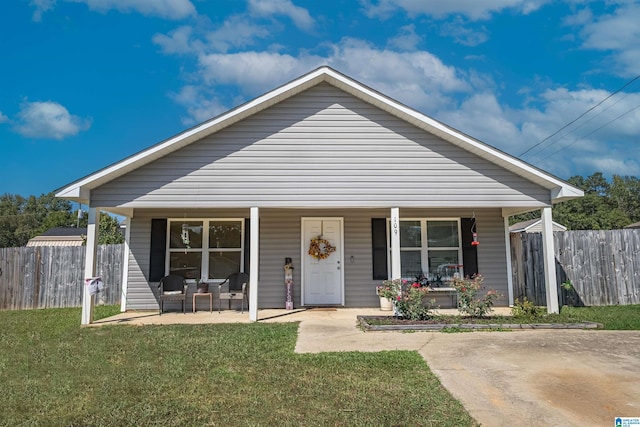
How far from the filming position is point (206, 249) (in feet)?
32.3

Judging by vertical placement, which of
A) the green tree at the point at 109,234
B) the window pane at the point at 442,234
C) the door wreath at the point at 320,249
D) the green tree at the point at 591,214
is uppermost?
the green tree at the point at 591,214

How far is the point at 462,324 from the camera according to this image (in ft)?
23.3

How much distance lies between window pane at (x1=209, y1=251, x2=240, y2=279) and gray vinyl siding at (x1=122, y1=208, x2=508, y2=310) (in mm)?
611

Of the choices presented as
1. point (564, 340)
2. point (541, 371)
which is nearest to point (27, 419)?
point (541, 371)

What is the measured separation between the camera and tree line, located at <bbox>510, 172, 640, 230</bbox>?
39.6 meters

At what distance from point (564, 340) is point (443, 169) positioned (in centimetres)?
397

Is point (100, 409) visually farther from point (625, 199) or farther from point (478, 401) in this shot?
point (625, 199)

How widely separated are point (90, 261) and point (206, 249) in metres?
2.53

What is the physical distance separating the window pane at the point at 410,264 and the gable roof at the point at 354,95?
283 cm

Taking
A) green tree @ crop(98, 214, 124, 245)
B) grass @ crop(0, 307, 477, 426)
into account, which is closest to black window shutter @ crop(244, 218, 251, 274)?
grass @ crop(0, 307, 477, 426)

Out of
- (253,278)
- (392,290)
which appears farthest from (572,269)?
(253,278)

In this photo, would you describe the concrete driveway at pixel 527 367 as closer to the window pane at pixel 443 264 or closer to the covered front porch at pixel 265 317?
the covered front porch at pixel 265 317

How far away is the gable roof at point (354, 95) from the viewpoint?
805cm

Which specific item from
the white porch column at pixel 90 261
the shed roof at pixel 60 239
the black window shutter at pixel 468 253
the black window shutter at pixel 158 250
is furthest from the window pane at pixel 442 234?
the shed roof at pixel 60 239
